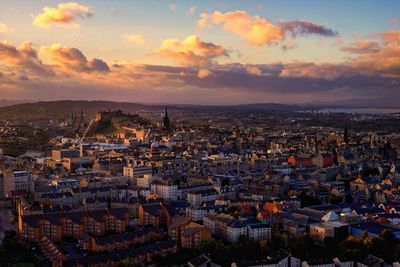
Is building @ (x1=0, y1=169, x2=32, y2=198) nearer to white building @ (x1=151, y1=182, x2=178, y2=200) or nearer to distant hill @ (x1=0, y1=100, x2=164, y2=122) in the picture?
white building @ (x1=151, y1=182, x2=178, y2=200)

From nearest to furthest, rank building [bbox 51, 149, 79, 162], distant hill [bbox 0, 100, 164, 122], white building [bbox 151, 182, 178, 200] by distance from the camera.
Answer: white building [bbox 151, 182, 178, 200] → building [bbox 51, 149, 79, 162] → distant hill [bbox 0, 100, 164, 122]

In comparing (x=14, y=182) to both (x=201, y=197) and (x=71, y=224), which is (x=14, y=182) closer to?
(x=71, y=224)

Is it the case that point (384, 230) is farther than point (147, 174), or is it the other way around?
point (147, 174)

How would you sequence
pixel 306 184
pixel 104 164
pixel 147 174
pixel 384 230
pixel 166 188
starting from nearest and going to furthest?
pixel 384 230
pixel 166 188
pixel 306 184
pixel 147 174
pixel 104 164

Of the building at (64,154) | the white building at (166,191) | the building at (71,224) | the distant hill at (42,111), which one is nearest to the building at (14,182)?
the white building at (166,191)

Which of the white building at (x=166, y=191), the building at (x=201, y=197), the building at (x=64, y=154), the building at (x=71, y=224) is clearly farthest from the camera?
the building at (x=64, y=154)

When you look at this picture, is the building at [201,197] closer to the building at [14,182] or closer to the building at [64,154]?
the building at [14,182]

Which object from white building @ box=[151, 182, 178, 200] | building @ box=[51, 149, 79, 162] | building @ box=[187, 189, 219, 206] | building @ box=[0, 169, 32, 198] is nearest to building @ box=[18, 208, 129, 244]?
building @ box=[187, 189, 219, 206]

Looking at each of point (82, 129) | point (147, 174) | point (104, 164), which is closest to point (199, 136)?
point (82, 129)

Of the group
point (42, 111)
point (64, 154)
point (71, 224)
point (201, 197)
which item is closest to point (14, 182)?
point (71, 224)

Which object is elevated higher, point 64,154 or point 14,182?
point 14,182

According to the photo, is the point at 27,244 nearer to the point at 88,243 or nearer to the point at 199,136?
the point at 88,243
